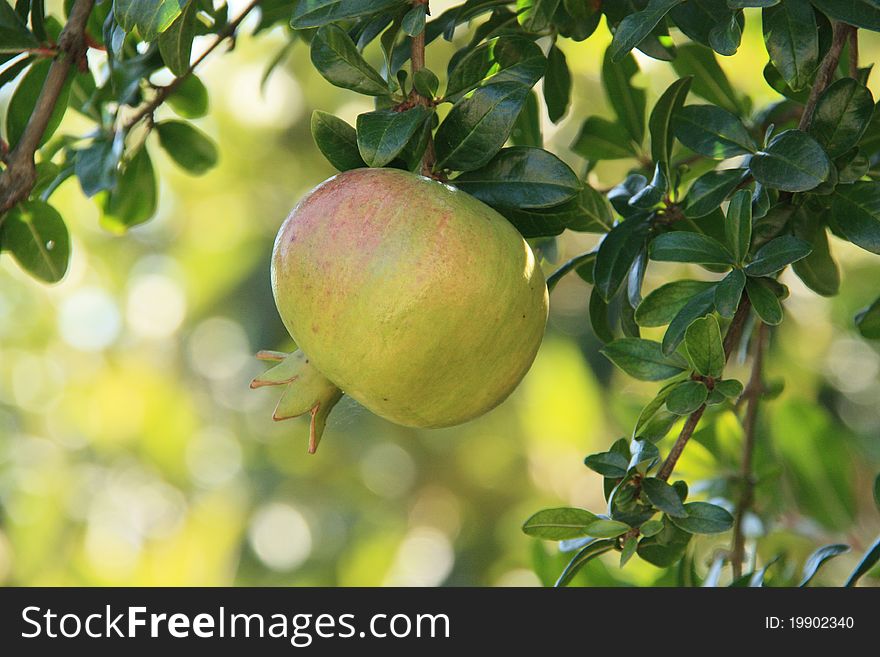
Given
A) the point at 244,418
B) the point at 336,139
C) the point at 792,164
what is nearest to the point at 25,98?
the point at 336,139

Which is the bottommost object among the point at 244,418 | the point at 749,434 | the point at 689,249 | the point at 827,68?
the point at 244,418

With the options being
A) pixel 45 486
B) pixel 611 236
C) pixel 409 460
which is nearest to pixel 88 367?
pixel 45 486

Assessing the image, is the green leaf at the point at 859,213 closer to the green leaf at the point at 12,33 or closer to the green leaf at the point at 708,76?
the green leaf at the point at 708,76

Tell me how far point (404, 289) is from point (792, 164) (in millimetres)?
293

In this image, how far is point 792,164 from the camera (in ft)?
2.32

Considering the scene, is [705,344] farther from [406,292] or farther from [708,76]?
[708,76]

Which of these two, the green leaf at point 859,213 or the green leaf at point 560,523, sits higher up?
the green leaf at point 859,213

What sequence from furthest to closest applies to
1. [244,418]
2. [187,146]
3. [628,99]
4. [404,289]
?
[244,418]
[187,146]
[628,99]
[404,289]

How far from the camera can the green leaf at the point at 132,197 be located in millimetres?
1101

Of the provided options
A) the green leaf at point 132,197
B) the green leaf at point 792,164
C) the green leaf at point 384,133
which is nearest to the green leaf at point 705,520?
the green leaf at point 792,164

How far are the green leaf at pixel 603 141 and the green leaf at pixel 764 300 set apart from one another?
34 centimetres

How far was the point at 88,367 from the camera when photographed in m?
2.79

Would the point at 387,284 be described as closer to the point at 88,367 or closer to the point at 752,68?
the point at 752,68

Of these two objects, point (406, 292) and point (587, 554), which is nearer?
point (406, 292)
